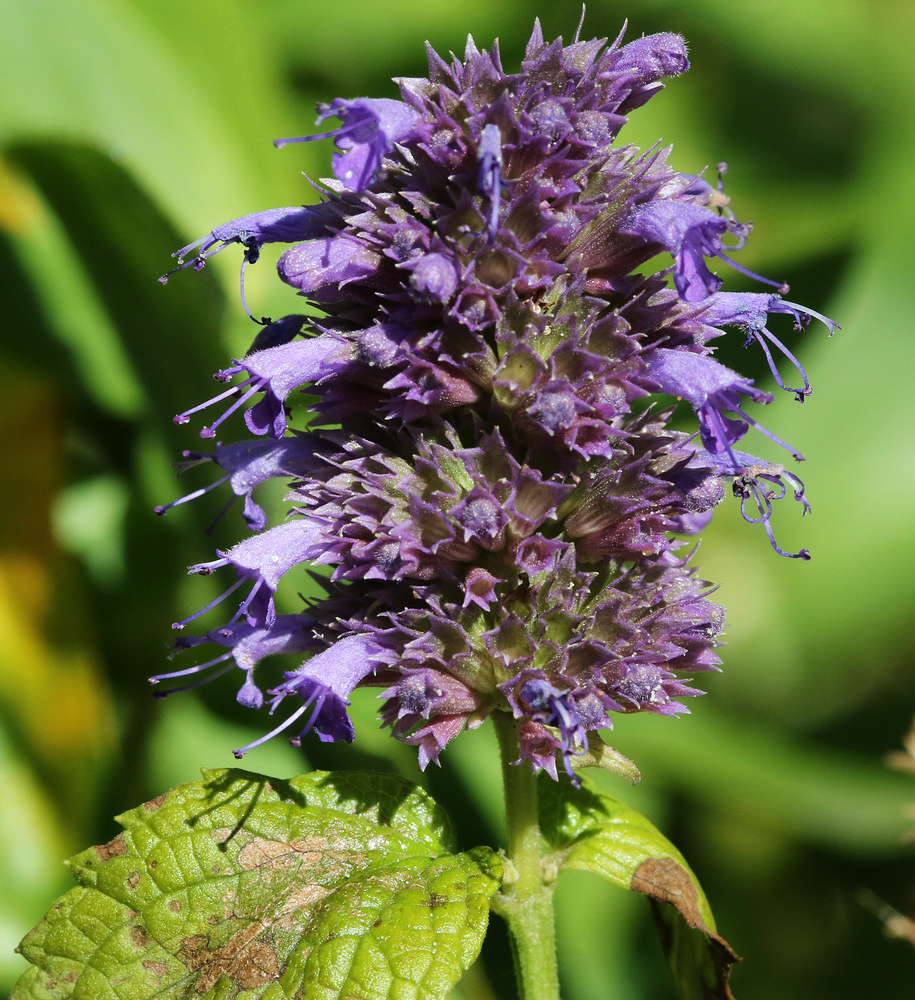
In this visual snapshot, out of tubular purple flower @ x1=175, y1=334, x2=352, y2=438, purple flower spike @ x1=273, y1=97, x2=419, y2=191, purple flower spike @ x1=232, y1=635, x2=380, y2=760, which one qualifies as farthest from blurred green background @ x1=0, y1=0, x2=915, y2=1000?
purple flower spike @ x1=273, y1=97, x2=419, y2=191

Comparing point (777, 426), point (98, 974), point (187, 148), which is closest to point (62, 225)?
point (187, 148)

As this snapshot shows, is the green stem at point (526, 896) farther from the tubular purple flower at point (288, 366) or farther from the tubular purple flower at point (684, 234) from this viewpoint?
the tubular purple flower at point (684, 234)

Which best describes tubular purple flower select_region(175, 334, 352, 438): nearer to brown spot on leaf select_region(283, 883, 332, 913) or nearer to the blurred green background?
brown spot on leaf select_region(283, 883, 332, 913)

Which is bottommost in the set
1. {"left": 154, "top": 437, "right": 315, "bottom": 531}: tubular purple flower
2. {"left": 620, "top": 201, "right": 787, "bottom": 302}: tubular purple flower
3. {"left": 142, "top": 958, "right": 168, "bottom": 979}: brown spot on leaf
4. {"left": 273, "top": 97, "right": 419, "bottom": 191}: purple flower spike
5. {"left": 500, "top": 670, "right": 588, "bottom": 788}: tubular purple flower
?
{"left": 142, "top": 958, "right": 168, "bottom": 979}: brown spot on leaf

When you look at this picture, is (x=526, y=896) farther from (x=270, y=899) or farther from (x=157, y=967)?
(x=157, y=967)

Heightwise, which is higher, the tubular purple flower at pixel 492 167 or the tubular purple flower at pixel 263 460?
the tubular purple flower at pixel 492 167

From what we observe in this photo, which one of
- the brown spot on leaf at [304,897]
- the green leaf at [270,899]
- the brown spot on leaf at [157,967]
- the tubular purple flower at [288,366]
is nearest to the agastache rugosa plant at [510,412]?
the tubular purple flower at [288,366]
